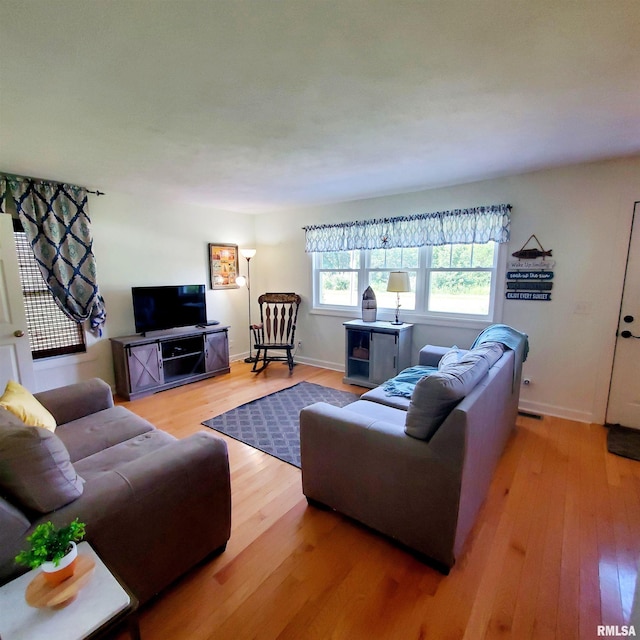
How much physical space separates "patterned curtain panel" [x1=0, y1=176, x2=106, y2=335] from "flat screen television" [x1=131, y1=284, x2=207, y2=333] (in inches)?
14.8

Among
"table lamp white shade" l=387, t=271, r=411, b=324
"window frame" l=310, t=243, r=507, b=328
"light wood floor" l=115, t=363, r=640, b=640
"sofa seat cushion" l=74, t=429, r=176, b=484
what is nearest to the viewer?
"light wood floor" l=115, t=363, r=640, b=640

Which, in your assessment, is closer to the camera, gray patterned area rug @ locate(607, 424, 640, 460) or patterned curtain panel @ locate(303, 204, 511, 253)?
gray patterned area rug @ locate(607, 424, 640, 460)

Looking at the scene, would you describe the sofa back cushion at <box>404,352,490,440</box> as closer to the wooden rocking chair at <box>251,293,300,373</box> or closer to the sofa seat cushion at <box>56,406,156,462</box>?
the sofa seat cushion at <box>56,406,156,462</box>

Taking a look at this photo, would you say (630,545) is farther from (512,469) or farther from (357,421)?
(357,421)

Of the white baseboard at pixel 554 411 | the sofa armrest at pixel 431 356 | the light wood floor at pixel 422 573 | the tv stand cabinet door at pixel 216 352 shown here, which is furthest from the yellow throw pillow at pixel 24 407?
the white baseboard at pixel 554 411

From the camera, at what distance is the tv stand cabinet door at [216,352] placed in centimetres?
434

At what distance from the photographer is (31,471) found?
3.70ft

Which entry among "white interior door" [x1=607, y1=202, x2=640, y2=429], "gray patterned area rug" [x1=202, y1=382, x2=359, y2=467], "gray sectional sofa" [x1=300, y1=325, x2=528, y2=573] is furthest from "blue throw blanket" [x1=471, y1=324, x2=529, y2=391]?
"gray patterned area rug" [x1=202, y1=382, x2=359, y2=467]

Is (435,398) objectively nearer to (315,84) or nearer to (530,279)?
(315,84)

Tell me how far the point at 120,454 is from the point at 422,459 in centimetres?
158

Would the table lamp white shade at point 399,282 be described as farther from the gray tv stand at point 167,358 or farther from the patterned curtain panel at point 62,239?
the patterned curtain panel at point 62,239

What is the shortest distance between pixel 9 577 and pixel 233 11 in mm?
2007

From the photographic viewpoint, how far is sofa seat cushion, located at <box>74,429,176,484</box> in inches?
65.4

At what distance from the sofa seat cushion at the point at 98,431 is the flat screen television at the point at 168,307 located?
5.89 ft
